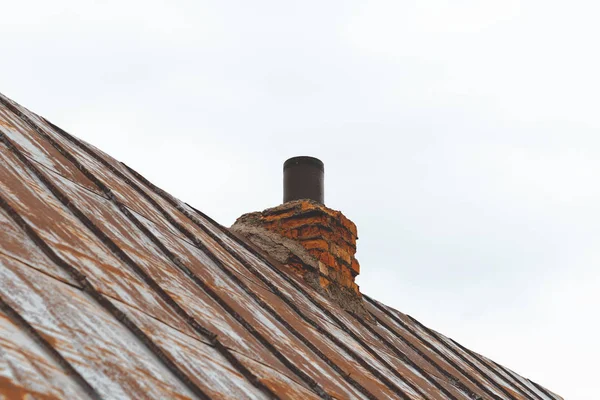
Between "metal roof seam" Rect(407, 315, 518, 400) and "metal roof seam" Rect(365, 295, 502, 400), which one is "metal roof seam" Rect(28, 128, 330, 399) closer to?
"metal roof seam" Rect(365, 295, 502, 400)

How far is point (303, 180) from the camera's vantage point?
8.71 metres

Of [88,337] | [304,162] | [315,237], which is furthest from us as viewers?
[304,162]

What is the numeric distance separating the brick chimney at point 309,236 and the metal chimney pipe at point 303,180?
0.01 metres

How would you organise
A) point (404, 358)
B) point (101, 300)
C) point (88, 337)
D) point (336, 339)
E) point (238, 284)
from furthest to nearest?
point (404, 358) → point (336, 339) → point (238, 284) → point (101, 300) → point (88, 337)

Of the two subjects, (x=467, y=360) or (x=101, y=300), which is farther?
(x=467, y=360)

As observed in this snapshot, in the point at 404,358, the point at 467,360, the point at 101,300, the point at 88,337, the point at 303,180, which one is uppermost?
the point at 303,180

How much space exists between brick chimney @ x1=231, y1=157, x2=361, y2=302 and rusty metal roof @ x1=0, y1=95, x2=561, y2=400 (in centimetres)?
33

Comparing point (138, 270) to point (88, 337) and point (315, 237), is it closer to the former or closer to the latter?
point (88, 337)

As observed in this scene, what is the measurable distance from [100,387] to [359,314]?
17.4 feet

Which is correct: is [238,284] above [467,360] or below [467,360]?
below

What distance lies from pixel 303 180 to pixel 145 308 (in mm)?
5336

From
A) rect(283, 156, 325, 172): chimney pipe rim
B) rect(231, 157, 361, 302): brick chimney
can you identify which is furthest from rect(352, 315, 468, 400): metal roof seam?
rect(283, 156, 325, 172): chimney pipe rim

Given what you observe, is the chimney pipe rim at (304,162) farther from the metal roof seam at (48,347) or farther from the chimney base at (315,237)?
the metal roof seam at (48,347)

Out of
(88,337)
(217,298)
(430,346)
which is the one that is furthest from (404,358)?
(88,337)
